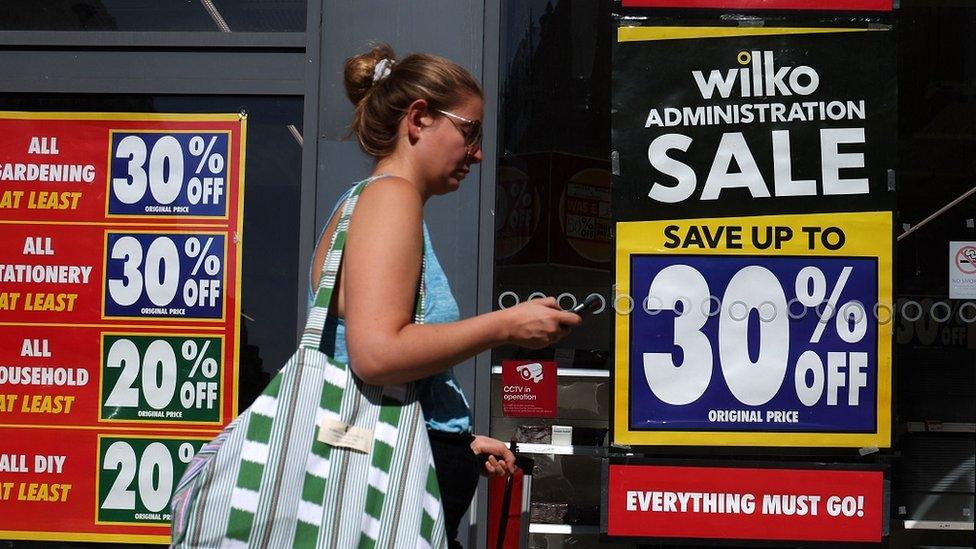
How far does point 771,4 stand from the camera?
396 cm

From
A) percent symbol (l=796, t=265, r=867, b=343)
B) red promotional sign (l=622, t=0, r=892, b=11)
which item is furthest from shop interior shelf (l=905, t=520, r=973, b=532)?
red promotional sign (l=622, t=0, r=892, b=11)

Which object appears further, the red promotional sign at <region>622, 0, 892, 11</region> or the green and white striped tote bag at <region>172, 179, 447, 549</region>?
the red promotional sign at <region>622, 0, 892, 11</region>

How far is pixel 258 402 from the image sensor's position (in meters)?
1.90

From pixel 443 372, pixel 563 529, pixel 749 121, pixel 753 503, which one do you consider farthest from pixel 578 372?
pixel 443 372

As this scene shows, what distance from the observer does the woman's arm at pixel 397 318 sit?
6.23 feet

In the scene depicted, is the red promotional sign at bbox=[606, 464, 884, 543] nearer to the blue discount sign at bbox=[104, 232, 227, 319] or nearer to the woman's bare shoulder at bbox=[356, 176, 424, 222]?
the blue discount sign at bbox=[104, 232, 227, 319]

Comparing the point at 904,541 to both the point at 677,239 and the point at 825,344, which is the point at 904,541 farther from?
the point at 677,239

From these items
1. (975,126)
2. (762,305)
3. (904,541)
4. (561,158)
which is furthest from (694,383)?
(975,126)

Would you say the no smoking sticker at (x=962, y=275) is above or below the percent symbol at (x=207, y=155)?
below

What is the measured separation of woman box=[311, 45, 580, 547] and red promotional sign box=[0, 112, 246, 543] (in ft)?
5.84

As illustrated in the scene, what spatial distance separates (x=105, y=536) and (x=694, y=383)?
211 centimetres

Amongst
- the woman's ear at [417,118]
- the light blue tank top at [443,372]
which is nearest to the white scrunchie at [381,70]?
the woman's ear at [417,118]

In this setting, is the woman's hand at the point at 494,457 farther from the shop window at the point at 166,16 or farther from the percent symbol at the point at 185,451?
the shop window at the point at 166,16

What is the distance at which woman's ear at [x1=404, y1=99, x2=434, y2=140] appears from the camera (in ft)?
7.06
